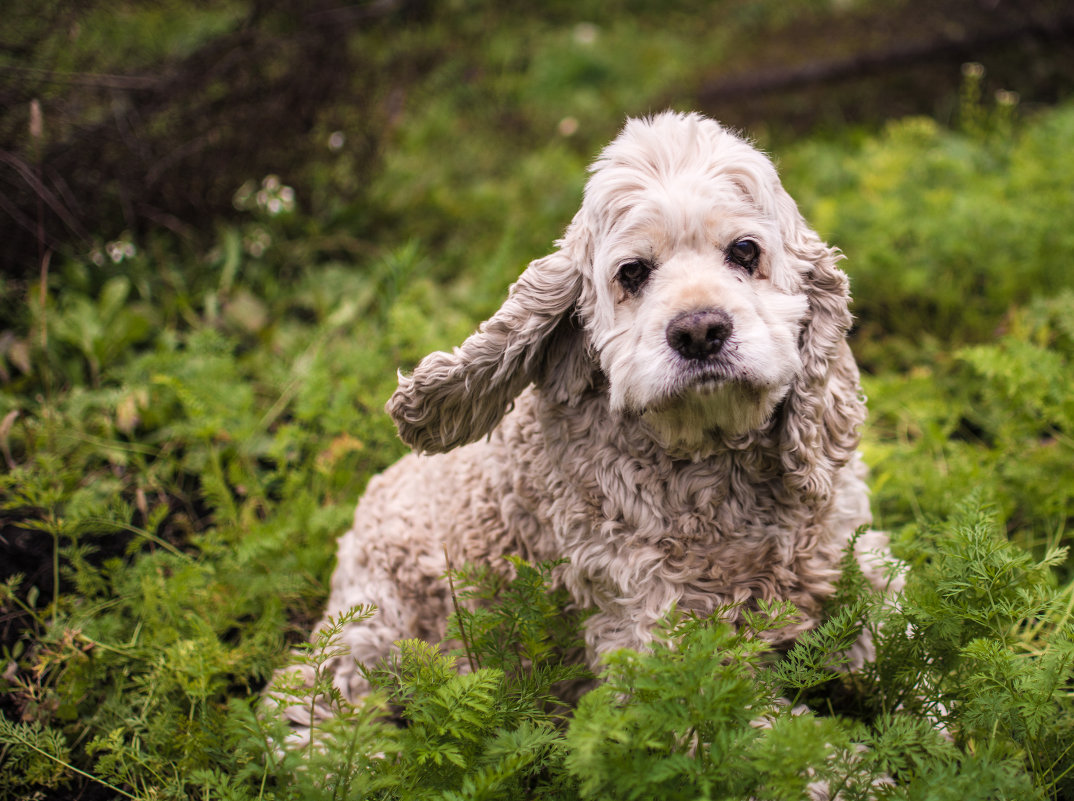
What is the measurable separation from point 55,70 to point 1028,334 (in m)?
6.22

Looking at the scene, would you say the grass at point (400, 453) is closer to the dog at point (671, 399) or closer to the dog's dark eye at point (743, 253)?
the dog at point (671, 399)

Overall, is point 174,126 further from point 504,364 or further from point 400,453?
point 504,364

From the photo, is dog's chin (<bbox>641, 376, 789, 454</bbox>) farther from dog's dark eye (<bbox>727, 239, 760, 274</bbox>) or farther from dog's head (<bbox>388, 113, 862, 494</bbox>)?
dog's dark eye (<bbox>727, 239, 760, 274</bbox>)

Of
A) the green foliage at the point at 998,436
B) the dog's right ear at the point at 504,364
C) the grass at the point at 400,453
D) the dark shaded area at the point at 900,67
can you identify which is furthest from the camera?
the dark shaded area at the point at 900,67

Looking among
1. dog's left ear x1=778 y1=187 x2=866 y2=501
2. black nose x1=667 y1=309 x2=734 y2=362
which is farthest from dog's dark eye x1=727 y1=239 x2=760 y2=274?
black nose x1=667 y1=309 x2=734 y2=362

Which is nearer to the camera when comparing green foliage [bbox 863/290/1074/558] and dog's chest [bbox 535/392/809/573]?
dog's chest [bbox 535/392/809/573]

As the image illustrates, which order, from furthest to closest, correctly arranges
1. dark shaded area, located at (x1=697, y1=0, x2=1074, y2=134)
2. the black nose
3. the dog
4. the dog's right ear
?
dark shaded area, located at (x1=697, y1=0, x2=1074, y2=134)
the dog's right ear
the dog
the black nose

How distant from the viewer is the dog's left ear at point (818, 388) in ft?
7.91

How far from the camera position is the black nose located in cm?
215

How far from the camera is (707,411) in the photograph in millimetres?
2277

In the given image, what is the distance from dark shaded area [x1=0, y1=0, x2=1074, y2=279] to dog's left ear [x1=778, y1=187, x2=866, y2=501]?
13.3ft

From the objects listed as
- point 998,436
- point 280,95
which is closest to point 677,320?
point 998,436

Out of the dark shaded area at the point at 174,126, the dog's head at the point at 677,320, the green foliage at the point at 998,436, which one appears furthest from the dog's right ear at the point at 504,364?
the dark shaded area at the point at 174,126

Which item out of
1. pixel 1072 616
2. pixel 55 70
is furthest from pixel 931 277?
pixel 55 70
